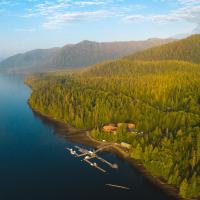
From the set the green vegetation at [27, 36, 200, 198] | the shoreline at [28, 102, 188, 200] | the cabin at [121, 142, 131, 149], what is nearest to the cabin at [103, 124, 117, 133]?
the green vegetation at [27, 36, 200, 198]

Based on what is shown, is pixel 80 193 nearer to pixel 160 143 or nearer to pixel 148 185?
pixel 148 185

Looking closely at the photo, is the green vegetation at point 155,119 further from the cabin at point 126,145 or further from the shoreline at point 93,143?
the cabin at point 126,145

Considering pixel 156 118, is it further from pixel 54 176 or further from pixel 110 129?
pixel 54 176

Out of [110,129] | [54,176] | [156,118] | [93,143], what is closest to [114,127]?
[110,129]

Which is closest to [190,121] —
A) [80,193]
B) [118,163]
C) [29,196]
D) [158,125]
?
[158,125]

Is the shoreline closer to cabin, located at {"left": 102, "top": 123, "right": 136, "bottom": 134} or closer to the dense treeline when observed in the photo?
the dense treeline

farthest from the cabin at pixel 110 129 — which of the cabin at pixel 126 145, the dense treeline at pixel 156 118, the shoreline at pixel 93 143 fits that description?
the cabin at pixel 126 145
